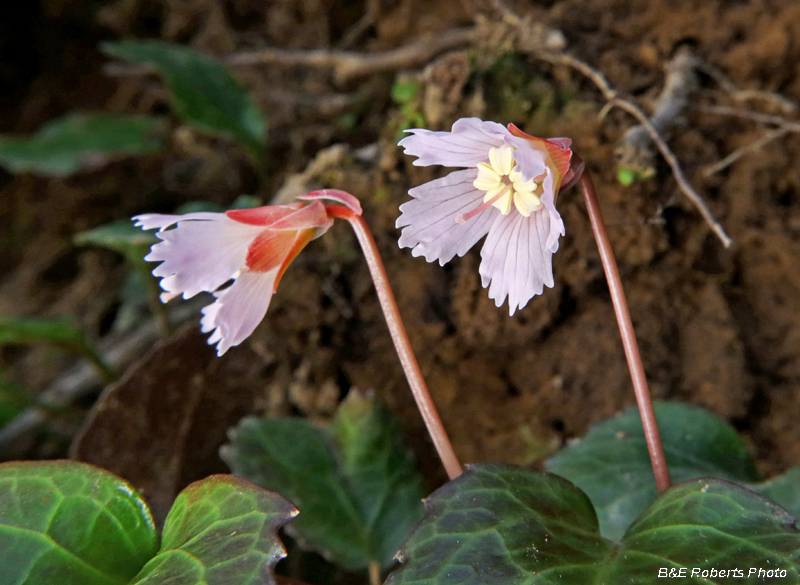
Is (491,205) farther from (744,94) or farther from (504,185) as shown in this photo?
(744,94)

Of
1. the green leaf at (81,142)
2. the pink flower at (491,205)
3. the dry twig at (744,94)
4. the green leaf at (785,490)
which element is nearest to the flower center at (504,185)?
the pink flower at (491,205)

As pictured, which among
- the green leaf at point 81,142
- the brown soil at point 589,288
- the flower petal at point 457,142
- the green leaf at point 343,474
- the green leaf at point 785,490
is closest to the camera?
the flower petal at point 457,142

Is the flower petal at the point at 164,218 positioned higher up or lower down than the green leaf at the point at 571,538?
higher up

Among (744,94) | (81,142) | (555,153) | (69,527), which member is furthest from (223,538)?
(81,142)

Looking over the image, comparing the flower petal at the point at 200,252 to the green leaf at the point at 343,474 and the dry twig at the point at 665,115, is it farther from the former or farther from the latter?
the dry twig at the point at 665,115

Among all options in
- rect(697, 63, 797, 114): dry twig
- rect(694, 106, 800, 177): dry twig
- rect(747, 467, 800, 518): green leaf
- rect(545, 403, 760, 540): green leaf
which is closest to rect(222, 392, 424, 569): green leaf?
rect(545, 403, 760, 540): green leaf
